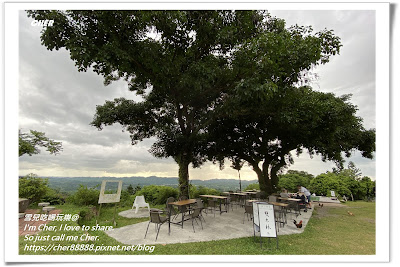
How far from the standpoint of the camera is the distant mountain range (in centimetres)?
873

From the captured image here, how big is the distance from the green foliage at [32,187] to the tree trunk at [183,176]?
6.63m

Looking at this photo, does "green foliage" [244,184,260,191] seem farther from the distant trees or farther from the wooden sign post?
the wooden sign post

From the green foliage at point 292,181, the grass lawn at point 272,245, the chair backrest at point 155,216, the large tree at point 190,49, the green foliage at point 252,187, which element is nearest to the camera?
the grass lawn at point 272,245

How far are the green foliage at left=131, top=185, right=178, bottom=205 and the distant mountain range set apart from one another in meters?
0.32

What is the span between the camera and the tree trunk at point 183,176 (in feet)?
31.1

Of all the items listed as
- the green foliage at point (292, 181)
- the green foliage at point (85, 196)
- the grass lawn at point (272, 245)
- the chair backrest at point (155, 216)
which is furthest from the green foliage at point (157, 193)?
the green foliage at point (292, 181)

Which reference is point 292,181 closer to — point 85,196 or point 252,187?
point 252,187

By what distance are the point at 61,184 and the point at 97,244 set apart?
19.5ft

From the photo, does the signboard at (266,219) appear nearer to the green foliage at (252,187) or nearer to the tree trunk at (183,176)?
the tree trunk at (183,176)

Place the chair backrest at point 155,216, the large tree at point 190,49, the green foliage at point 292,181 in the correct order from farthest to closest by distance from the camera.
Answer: the green foliage at point 292,181
the large tree at point 190,49
the chair backrest at point 155,216

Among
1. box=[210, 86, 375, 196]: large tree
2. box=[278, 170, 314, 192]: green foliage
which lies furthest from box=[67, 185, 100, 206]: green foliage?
box=[278, 170, 314, 192]: green foliage

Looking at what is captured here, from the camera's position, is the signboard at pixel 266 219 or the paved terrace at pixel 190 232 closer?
the signboard at pixel 266 219

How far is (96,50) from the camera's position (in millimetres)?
5734
